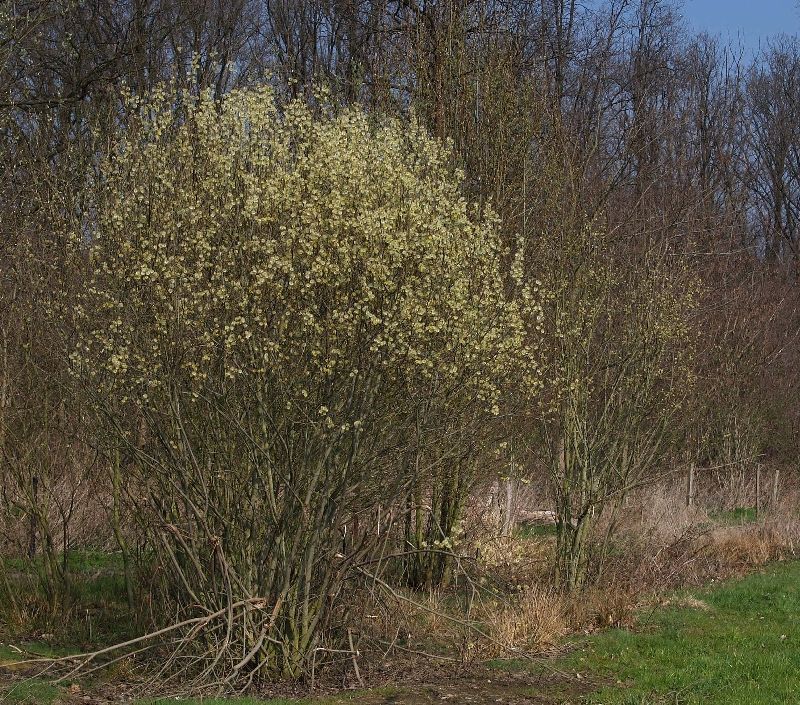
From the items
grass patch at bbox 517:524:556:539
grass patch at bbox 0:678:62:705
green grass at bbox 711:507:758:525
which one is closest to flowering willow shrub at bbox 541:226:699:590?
grass patch at bbox 517:524:556:539

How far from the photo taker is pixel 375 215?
285 inches

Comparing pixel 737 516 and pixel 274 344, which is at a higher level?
pixel 274 344

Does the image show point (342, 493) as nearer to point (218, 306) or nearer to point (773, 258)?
point (218, 306)

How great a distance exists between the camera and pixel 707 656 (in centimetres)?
842

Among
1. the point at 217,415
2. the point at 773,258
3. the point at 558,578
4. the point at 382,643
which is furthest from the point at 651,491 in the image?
the point at 773,258

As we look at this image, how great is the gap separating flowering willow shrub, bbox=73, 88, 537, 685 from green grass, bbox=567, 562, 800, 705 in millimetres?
2094

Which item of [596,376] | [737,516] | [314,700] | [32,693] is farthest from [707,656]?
[737,516]

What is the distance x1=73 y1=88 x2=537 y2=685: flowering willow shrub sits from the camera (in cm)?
745

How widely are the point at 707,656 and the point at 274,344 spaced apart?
421 cm

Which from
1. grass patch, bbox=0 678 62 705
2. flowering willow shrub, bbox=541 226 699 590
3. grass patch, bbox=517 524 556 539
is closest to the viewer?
grass patch, bbox=0 678 62 705

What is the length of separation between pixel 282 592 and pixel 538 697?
195cm

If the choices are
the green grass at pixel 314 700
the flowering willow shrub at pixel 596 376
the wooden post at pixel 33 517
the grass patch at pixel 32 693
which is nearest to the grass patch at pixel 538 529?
the flowering willow shrub at pixel 596 376

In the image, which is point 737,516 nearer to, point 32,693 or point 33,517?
point 33,517

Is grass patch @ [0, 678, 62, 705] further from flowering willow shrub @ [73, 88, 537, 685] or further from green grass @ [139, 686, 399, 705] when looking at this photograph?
flowering willow shrub @ [73, 88, 537, 685]
